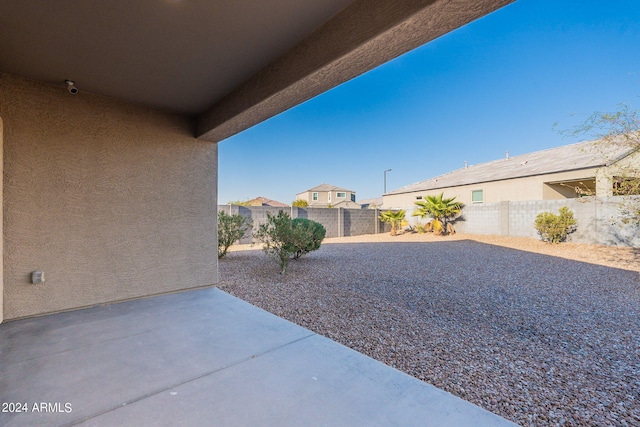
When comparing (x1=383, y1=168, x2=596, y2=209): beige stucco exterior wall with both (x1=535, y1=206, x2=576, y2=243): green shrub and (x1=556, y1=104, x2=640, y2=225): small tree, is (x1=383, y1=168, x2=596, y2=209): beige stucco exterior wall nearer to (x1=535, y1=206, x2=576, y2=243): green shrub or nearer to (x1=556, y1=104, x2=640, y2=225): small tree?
(x1=535, y1=206, x2=576, y2=243): green shrub

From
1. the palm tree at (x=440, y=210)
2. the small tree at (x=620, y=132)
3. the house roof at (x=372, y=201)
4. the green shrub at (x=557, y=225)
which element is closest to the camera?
the small tree at (x=620, y=132)

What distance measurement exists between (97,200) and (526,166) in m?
20.0

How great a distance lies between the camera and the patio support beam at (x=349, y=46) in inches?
70.4

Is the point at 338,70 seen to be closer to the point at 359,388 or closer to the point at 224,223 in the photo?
the point at 359,388

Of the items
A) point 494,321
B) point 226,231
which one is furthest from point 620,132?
point 226,231

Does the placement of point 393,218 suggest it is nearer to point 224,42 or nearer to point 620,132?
point 620,132

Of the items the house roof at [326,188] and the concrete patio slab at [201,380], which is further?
the house roof at [326,188]

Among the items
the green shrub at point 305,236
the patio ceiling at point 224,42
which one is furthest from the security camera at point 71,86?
the green shrub at point 305,236

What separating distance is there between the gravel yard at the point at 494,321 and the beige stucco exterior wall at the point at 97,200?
152 cm

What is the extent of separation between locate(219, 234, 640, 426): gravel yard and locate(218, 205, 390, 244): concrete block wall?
4.58 meters

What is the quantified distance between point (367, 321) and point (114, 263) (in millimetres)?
3923

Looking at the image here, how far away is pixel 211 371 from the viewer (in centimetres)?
224

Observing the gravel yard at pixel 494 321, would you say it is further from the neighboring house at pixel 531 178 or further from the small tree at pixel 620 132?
the neighboring house at pixel 531 178

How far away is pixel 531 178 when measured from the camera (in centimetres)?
1408
